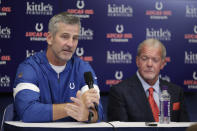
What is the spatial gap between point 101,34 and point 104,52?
245 mm

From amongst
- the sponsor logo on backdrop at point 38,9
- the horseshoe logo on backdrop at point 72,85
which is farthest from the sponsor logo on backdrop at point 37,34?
the horseshoe logo on backdrop at point 72,85

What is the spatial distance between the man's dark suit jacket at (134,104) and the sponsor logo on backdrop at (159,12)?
1.90 metres

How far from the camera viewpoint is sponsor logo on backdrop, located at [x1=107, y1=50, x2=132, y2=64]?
4875 millimetres

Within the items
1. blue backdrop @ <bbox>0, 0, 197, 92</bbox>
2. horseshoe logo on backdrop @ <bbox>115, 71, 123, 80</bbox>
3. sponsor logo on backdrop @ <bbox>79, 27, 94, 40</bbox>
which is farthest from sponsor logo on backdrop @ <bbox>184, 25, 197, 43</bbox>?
sponsor logo on backdrop @ <bbox>79, 27, 94, 40</bbox>

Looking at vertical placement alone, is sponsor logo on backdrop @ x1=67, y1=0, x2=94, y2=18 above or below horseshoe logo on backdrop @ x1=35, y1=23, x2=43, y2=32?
above

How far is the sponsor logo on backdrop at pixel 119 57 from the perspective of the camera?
4.88m

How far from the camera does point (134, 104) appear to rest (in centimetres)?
309

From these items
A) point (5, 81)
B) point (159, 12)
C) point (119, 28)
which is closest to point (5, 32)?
point (5, 81)

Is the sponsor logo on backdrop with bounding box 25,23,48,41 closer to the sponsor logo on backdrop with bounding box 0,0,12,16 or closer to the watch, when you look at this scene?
the sponsor logo on backdrop with bounding box 0,0,12,16

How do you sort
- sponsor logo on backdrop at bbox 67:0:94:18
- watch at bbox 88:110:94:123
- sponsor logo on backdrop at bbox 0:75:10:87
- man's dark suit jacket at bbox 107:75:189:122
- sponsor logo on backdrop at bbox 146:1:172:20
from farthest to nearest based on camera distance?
1. sponsor logo on backdrop at bbox 146:1:172:20
2. sponsor logo on backdrop at bbox 67:0:94:18
3. sponsor logo on backdrop at bbox 0:75:10:87
4. man's dark suit jacket at bbox 107:75:189:122
5. watch at bbox 88:110:94:123

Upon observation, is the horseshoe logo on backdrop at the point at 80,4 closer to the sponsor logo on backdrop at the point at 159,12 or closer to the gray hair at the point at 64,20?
the sponsor logo on backdrop at the point at 159,12

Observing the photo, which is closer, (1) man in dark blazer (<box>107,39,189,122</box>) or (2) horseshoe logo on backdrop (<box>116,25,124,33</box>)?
(1) man in dark blazer (<box>107,39,189,122</box>)

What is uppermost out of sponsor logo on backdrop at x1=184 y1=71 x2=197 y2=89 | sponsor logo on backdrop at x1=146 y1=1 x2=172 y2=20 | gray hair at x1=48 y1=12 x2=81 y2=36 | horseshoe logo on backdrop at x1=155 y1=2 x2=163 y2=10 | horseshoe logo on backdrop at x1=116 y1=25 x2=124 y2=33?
horseshoe logo on backdrop at x1=155 y1=2 x2=163 y2=10

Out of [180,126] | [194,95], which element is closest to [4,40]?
[194,95]
